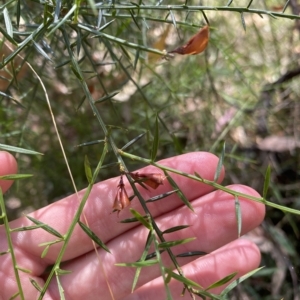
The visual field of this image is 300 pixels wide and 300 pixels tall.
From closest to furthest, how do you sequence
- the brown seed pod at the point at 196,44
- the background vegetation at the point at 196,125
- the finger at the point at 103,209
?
the brown seed pod at the point at 196,44 < the finger at the point at 103,209 < the background vegetation at the point at 196,125

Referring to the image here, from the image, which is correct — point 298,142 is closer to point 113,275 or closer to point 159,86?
point 159,86

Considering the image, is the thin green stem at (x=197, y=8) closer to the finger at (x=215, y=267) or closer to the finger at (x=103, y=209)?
the finger at (x=103, y=209)

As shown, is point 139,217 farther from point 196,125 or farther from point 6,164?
point 196,125

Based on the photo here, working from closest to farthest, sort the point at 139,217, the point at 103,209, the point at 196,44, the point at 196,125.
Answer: the point at 139,217 < the point at 196,44 < the point at 103,209 < the point at 196,125

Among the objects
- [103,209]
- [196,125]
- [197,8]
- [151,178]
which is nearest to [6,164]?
[103,209]

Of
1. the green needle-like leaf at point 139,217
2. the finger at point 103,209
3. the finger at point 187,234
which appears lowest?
the finger at point 187,234

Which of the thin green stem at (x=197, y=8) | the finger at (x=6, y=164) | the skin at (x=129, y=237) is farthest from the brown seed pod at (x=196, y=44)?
the finger at (x=6, y=164)

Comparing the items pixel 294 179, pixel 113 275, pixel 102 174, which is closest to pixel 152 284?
pixel 113 275

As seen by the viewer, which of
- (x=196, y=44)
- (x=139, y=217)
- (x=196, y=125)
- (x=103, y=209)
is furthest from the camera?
(x=196, y=125)
